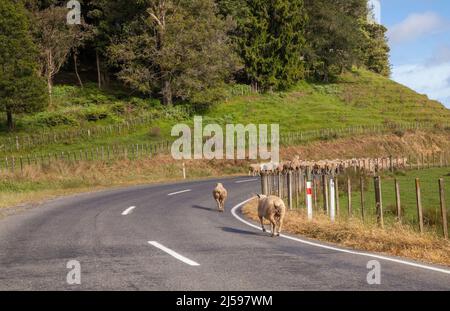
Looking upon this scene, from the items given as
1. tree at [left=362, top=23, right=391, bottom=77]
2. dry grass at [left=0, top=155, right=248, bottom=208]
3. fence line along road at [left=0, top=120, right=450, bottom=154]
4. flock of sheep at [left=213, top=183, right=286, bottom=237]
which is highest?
tree at [left=362, top=23, right=391, bottom=77]

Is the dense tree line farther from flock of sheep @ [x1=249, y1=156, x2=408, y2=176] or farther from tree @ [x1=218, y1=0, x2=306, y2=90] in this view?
flock of sheep @ [x1=249, y1=156, x2=408, y2=176]

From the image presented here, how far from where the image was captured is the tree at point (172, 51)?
192ft

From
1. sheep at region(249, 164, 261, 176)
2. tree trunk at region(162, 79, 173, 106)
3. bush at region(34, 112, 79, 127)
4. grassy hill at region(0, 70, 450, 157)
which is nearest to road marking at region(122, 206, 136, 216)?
sheep at region(249, 164, 261, 176)

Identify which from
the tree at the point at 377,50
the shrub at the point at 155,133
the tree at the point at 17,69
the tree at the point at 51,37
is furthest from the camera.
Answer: the tree at the point at 377,50

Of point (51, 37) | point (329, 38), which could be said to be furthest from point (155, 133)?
point (329, 38)

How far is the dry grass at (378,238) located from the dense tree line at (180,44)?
135 ft

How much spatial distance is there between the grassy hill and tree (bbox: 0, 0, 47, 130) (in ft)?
11.3

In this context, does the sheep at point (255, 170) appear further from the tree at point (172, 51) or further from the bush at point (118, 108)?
the bush at point (118, 108)

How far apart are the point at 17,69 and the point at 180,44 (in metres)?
17.8

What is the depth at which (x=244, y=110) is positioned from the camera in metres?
64.8

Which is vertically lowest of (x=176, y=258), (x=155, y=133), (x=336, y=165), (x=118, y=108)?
(x=176, y=258)

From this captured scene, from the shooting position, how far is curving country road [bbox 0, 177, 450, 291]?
7.25 m

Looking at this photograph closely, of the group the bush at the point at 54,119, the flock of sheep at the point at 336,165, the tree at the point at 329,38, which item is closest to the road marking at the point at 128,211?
the flock of sheep at the point at 336,165

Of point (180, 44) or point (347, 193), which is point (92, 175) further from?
point (180, 44)
